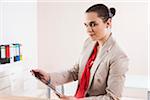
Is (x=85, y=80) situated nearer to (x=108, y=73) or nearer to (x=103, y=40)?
(x=108, y=73)

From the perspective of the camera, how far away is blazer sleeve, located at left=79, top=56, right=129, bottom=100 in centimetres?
146

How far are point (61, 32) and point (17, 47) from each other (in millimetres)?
1072

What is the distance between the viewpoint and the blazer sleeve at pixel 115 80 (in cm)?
146

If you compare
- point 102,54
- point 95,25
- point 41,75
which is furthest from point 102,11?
point 41,75

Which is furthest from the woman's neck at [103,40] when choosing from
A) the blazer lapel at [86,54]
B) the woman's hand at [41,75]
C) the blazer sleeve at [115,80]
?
the woman's hand at [41,75]

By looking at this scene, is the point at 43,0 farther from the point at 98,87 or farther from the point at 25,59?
the point at 98,87

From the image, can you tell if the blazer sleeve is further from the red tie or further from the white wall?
the white wall

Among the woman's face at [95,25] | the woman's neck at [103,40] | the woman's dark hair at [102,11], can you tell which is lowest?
the woman's neck at [103,40]

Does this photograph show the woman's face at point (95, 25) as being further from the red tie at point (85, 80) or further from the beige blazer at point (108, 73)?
the red tie at point (85, 80)

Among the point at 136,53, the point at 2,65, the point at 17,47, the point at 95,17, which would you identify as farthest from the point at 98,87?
the point at 136,53

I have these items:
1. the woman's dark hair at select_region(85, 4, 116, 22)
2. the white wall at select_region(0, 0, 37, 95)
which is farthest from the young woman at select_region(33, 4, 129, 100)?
the white wall at select_region(0, 0, 37, 95)

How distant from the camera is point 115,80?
1463 millimetres

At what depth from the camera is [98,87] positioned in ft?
5.13

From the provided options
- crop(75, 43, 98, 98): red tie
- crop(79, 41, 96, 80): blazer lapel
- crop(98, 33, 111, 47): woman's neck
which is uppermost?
crop(98, 33, 111, 47): woman's neck
